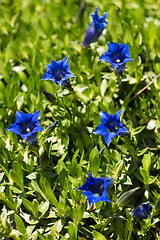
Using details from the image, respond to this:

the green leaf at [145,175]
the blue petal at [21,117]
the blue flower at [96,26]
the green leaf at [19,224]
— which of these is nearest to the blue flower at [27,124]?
the blue petal at [21,117]

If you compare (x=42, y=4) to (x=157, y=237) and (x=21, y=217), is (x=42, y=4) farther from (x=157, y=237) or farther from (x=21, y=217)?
(x=157, y=237)

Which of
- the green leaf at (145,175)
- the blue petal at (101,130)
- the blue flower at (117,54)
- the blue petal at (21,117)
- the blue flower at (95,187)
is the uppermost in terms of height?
the blue flower at (117,54)

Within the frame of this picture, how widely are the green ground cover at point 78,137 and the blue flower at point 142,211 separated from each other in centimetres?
4

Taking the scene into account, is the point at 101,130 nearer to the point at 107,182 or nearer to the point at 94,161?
the point at 94,161

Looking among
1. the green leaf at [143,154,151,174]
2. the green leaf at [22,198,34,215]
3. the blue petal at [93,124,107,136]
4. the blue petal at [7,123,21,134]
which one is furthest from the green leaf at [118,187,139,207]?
the blue petal at [7,123,21,134]

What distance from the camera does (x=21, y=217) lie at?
2.08 meters

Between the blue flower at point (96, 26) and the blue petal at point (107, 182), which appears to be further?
the blue flower at point (96, 26)

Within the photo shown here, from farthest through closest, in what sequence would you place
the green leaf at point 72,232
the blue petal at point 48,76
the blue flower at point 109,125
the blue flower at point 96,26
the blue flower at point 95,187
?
the blue flower at point 96,26
the blue petal at point 48,76
the blue flower at point 109,125
the green leaf at point 72,232
the blue flower at point 95,187

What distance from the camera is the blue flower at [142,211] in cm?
189

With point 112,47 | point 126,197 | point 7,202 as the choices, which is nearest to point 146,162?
point 126,197

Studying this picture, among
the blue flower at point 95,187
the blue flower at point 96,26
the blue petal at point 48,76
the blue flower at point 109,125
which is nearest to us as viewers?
the blue flower at point 95,187

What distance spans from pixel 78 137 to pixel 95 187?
0.61 m

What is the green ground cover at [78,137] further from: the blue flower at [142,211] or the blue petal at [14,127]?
the blue petal at [14,127]

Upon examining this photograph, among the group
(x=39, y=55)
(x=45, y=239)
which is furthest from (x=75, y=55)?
(x=45, y=239)
